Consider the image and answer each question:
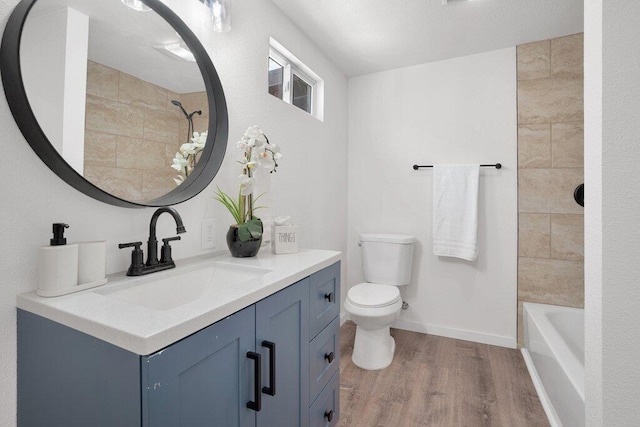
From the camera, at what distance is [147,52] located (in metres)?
1.14

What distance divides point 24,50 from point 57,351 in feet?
2.54

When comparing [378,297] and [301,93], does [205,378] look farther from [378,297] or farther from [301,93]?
[301,93]

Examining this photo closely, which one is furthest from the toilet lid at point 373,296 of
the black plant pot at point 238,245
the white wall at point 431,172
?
the black plant pot at point 238,245

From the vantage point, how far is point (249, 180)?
132 cm

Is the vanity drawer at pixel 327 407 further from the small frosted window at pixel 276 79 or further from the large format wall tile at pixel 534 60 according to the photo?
the large format wall tile at pixel 534 60

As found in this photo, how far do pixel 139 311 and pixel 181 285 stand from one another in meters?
0.43

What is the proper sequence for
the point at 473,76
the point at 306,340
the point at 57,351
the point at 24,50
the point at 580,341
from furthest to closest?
the point at 473,76 < the point at 580,341 < the point at 306,340 < the point at 24,50 < the point at 57,351

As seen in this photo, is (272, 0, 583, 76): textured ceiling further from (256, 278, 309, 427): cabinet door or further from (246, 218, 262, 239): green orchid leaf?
(256, 278, 309, 427): cabinet door

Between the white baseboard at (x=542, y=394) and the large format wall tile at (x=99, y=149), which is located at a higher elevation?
the large format wall tile at (x=99, y=149)

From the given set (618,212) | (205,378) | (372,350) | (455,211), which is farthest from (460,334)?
(205,378)

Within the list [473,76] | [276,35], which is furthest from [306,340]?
[473,76]

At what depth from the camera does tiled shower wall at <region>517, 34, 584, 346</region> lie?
221cm

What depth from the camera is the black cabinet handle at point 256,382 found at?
0.82 meters

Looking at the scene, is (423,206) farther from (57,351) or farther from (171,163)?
(57,351)
